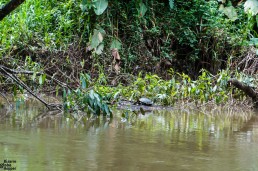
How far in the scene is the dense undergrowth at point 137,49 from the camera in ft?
20.4

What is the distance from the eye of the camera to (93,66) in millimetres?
7117

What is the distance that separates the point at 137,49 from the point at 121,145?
18.1ft

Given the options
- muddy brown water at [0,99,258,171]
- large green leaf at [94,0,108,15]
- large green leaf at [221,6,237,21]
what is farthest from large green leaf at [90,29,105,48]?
muddy brown water at [0,99,258,171]

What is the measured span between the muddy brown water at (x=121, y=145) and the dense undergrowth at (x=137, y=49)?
Answer: 182 centimetres

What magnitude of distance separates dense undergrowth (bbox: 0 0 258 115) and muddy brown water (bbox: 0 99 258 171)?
1817mm

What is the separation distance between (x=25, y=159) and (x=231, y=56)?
6.03 meters

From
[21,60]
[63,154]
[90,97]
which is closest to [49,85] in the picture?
[21,60]

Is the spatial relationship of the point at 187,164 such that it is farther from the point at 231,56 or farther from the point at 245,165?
the point at 231,56

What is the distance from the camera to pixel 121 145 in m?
2.53

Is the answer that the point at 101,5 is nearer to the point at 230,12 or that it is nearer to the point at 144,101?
the point at 230,12

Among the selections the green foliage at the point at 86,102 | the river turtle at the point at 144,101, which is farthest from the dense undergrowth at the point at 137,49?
the green foliage at the point at 86,102

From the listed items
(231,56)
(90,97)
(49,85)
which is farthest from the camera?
(231,56)

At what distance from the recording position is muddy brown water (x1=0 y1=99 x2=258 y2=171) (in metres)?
2.02

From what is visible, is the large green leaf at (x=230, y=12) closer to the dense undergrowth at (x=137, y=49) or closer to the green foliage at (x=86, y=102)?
the green foliage at (x=86, y=102)
